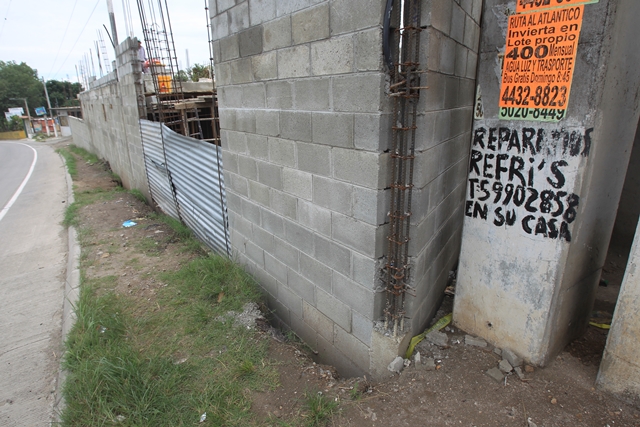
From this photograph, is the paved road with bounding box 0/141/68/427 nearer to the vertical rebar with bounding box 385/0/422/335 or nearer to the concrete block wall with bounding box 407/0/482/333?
the vertical rebar with bounding box 385/0/422/335

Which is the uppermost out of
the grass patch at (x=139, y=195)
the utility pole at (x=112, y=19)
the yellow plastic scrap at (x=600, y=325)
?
the utility pole at (x=112, y=19)

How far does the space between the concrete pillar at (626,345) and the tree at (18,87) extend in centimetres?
8352

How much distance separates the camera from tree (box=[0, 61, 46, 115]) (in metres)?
64.1

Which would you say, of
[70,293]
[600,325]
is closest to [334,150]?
[600,325]

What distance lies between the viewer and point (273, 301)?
3.89 metres

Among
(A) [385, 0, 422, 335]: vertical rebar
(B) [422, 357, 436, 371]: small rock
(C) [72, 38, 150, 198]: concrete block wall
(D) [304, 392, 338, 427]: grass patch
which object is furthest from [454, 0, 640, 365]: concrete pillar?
(C) [72, 38, 150, 198]: concrete block wall

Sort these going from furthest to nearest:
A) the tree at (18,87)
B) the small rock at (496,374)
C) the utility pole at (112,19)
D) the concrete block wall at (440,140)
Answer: the tree at (18,87), the utility pole at (112,19), the small rock at (496,374), the concrete block wall at (440,140)

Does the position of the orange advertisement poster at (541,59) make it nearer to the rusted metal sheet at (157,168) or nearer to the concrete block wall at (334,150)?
the concrete block wall at (334,150)

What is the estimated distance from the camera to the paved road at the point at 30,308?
3072 millimetres

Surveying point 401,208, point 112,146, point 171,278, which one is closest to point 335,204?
point 401,208

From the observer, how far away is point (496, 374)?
2.60 metres

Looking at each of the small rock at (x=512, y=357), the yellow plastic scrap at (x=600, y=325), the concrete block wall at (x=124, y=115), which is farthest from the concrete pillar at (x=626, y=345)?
the concrete block wall at (x=124, y=115)

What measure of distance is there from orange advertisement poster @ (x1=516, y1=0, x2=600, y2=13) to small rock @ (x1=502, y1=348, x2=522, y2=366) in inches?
89.7

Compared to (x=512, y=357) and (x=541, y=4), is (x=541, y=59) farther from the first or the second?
(x=512, y=357)
